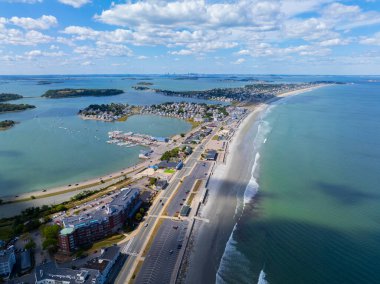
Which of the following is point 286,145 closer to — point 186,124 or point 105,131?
point 186,124

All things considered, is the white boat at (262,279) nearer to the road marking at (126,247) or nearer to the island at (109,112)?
the road marking at (126,247)

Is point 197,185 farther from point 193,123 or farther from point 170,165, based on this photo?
point 193,123

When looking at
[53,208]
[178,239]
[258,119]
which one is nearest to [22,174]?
[53,208]

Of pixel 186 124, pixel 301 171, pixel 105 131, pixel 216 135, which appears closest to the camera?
pixel 301 171

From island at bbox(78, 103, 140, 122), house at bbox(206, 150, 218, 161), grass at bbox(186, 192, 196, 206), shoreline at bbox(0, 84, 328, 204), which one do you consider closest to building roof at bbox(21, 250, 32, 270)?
shoreline at bbox(0, 84, 328, 204)

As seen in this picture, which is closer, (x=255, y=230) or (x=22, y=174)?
(x=255, y=230)

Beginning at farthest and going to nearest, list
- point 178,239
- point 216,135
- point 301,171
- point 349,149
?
1. point 216,135
2. point 349,149
3. point 301,171
4. point 178,239

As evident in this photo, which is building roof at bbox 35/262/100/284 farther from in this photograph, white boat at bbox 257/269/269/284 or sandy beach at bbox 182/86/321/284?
white boat at bbox 257/269/269/284

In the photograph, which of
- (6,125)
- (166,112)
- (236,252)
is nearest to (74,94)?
(166,112)
